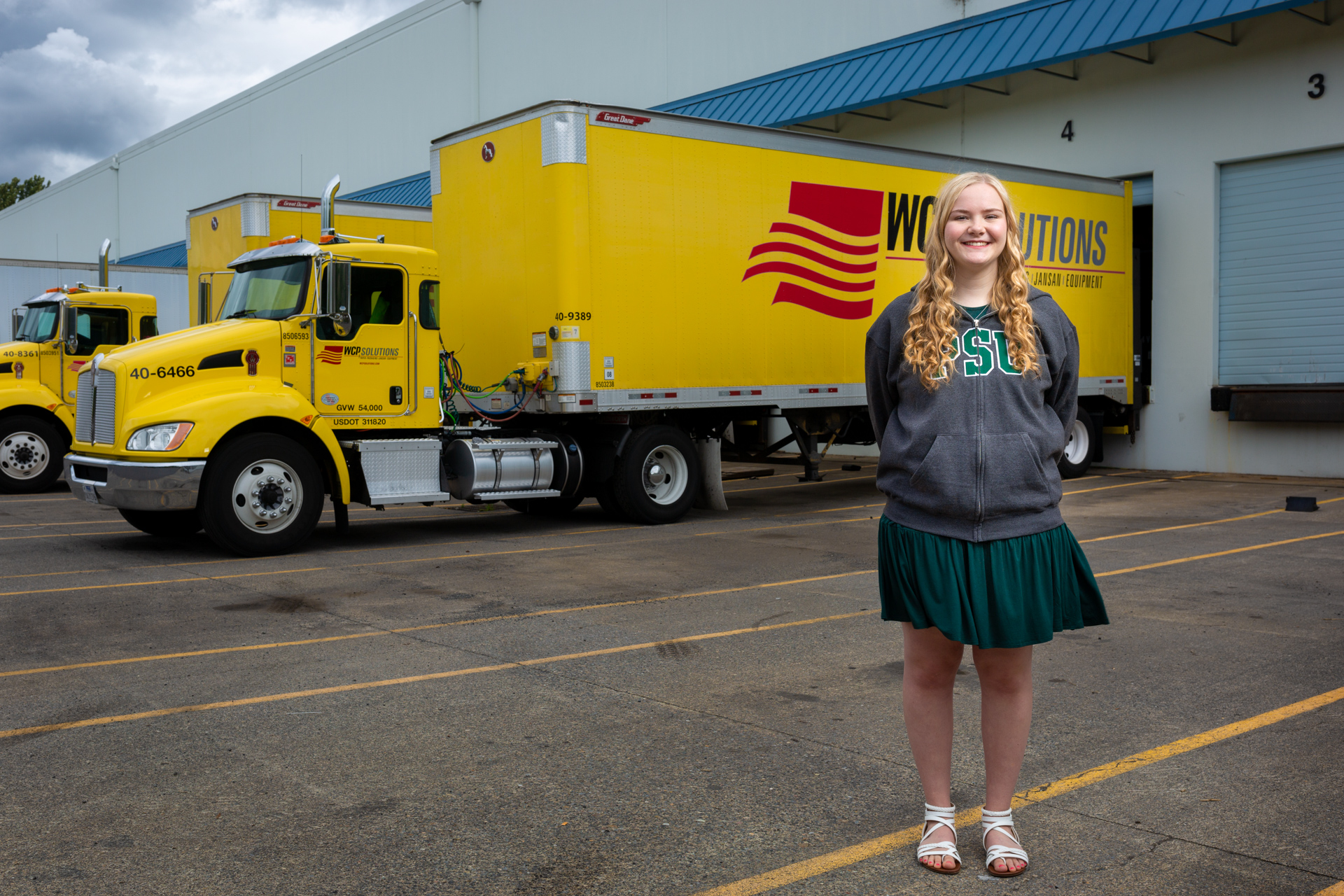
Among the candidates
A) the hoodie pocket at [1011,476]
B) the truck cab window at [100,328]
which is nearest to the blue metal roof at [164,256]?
the truck cab window at [100,328]

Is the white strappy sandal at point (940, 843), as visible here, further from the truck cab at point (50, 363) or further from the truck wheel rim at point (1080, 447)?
the truck wheel rim at point (1080, 447)

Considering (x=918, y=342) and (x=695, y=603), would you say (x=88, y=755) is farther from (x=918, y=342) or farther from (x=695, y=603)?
(x=695, y=603)

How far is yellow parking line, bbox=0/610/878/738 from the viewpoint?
5355 mm

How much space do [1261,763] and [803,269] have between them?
9.90m

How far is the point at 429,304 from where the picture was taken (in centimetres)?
1200

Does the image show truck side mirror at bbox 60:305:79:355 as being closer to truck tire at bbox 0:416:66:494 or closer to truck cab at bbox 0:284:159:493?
truck cab at bbox 0:284:159:493

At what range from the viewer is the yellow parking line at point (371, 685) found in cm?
536

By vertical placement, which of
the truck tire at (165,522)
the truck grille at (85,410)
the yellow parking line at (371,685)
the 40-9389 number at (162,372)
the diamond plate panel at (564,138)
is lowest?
the yellow parking line at (371,685)

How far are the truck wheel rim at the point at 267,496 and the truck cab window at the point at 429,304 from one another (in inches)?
83.9

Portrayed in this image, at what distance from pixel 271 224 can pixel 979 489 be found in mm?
15338

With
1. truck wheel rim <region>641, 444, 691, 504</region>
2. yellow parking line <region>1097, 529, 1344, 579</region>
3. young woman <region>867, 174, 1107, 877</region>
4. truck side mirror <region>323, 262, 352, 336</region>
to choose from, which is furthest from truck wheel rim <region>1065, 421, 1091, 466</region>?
young woman <region>867, 174, 1107, 877</region>

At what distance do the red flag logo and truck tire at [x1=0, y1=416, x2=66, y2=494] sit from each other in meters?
10.4

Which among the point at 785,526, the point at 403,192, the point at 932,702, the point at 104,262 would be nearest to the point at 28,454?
the point at 104,262

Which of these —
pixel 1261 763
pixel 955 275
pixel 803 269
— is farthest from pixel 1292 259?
pixel 955 275
